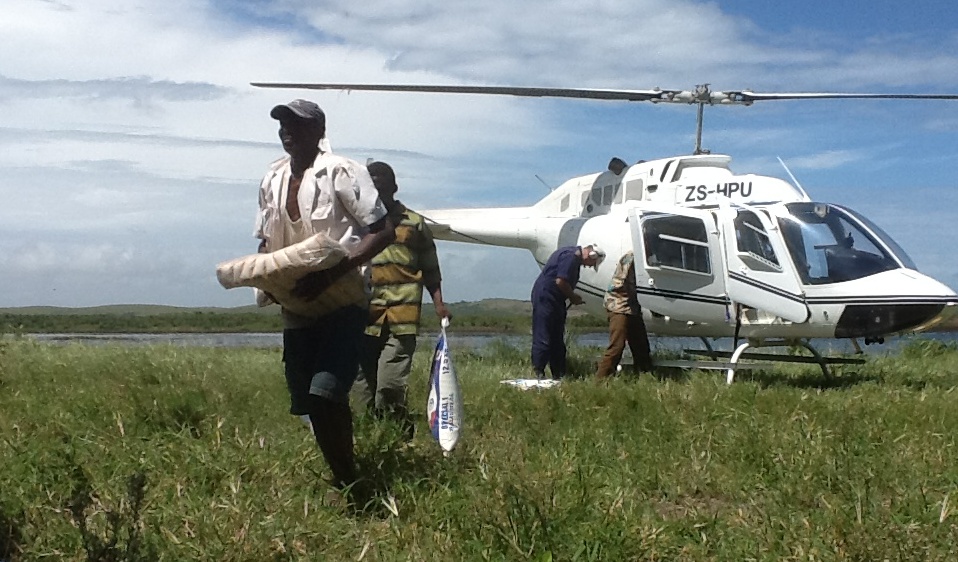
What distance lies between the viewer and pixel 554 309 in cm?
944

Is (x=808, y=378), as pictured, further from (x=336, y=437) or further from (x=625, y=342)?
(x=336, y=437)

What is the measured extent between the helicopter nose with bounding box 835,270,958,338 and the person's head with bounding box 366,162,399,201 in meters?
4.72

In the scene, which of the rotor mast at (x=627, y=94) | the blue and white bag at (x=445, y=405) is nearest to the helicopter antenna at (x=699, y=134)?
the rotor mast at (x=627, y=94)

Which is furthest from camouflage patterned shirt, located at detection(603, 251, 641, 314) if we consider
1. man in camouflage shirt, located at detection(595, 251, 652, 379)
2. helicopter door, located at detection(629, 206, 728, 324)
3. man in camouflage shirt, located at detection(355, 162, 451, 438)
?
man in camouflage shirt, located at detection(355, 162, 451, 438)

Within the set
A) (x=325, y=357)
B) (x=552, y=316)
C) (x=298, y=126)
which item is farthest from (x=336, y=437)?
(x=552, y=316)

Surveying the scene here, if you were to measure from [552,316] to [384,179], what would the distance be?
13.1ft

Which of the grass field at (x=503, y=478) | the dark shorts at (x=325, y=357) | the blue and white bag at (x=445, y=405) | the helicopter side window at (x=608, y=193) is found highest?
the helicopter side window at (x=608, y=193)

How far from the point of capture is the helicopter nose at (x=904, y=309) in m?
8.32

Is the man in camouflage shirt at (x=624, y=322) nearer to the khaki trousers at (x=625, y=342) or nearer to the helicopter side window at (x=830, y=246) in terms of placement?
the khaki trousers at (x=625, y=342)

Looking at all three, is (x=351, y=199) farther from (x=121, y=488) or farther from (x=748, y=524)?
(x=748, y=524)

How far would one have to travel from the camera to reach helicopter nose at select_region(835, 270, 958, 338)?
8320 mm

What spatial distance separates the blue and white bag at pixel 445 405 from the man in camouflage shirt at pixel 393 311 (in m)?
0.65

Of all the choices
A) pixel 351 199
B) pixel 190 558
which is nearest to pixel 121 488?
pixel 190 558

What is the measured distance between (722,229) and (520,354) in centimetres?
347
